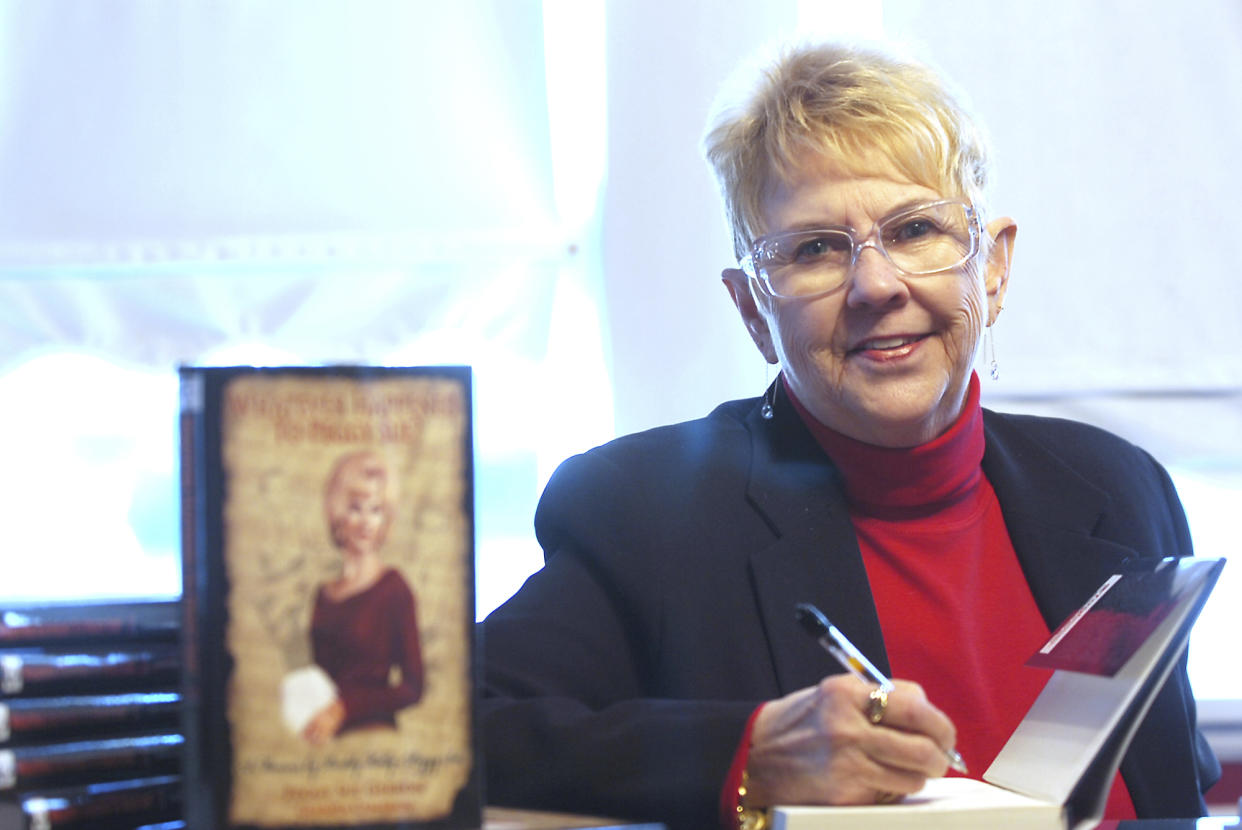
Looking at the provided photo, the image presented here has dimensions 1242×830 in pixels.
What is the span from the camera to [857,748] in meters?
0.85

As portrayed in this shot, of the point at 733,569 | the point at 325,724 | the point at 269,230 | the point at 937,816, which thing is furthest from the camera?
the point at 269,230

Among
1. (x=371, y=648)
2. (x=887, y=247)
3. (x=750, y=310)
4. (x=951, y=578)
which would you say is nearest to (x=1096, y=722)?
(x=371, y=648)

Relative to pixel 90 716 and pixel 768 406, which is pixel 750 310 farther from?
pixel 90 716

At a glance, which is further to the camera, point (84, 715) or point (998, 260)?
point (998, 260)

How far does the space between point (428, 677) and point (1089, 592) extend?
99 centimetres

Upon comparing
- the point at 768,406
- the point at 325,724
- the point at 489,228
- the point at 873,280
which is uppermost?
the point at 489,228

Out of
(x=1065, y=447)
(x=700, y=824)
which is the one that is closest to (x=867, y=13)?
(x=1065, y=447)

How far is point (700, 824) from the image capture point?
91cm

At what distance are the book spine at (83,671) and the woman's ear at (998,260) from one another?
1.14m

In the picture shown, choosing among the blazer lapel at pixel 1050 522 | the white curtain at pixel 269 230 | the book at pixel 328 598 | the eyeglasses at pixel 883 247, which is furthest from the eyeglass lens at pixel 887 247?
the white curtain at pixel 269 230

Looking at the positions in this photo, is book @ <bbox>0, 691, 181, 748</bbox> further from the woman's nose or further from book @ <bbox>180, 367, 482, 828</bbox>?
the woman's nose

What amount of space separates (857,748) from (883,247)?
705 mm

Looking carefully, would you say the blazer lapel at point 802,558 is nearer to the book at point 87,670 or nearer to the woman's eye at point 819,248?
the woman's eye at point 819,248

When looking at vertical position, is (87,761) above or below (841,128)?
below
